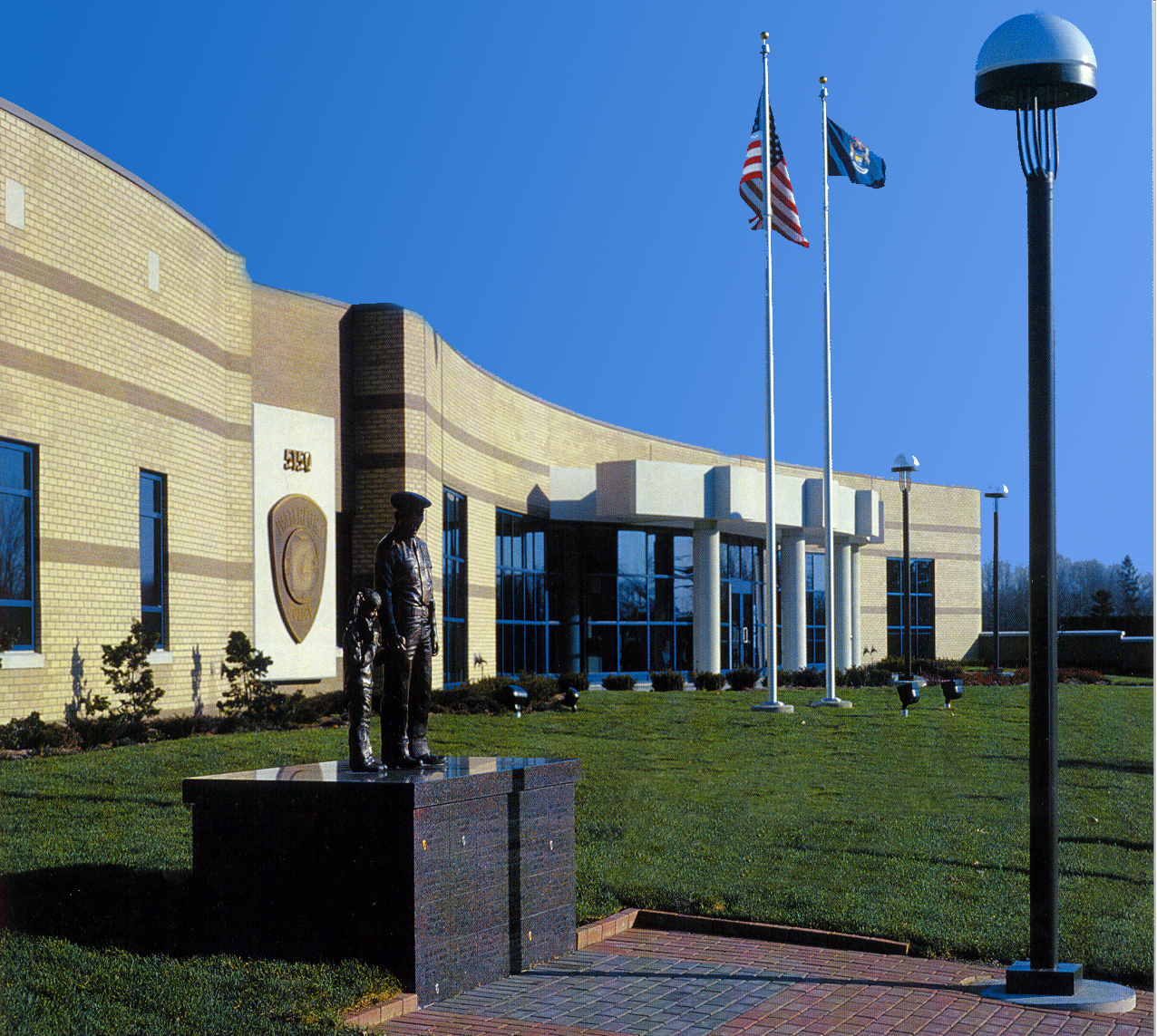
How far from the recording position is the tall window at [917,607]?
53.6 metres

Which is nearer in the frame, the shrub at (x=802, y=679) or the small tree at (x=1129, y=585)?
the shrub at (x=802, y=679)

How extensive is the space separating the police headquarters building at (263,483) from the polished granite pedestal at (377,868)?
31.9 feet

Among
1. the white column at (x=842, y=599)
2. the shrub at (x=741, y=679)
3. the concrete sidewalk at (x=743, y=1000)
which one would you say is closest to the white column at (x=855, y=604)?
the white column at (x=842, y=599)

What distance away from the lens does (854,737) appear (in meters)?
19.9

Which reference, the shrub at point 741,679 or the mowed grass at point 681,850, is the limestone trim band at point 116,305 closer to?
the mowed grass at point 681,850

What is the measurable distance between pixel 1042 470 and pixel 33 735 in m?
12.0

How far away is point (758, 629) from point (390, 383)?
23.6 m

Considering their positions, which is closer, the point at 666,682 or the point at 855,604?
the point at 666,682

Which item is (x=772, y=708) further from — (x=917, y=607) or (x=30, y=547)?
(x=917, y=607)

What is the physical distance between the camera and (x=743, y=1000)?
6.46 m

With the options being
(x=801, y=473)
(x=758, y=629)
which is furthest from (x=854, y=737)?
(x=801, y=473)

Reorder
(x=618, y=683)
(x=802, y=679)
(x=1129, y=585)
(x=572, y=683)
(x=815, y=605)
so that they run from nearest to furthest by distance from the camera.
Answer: (x=572, y=683)
(x=618, y=683)
(x=802, y=679)
(x=815, y=605)
(x=1129, y=585)

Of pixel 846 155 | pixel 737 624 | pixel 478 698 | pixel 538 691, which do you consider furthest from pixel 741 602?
pixel 478 698

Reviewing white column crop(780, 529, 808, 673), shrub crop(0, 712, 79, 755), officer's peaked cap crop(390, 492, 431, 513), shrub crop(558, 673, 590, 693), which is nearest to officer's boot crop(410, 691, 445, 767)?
officer's peaked cap crop(390, 492, 431, 513)
